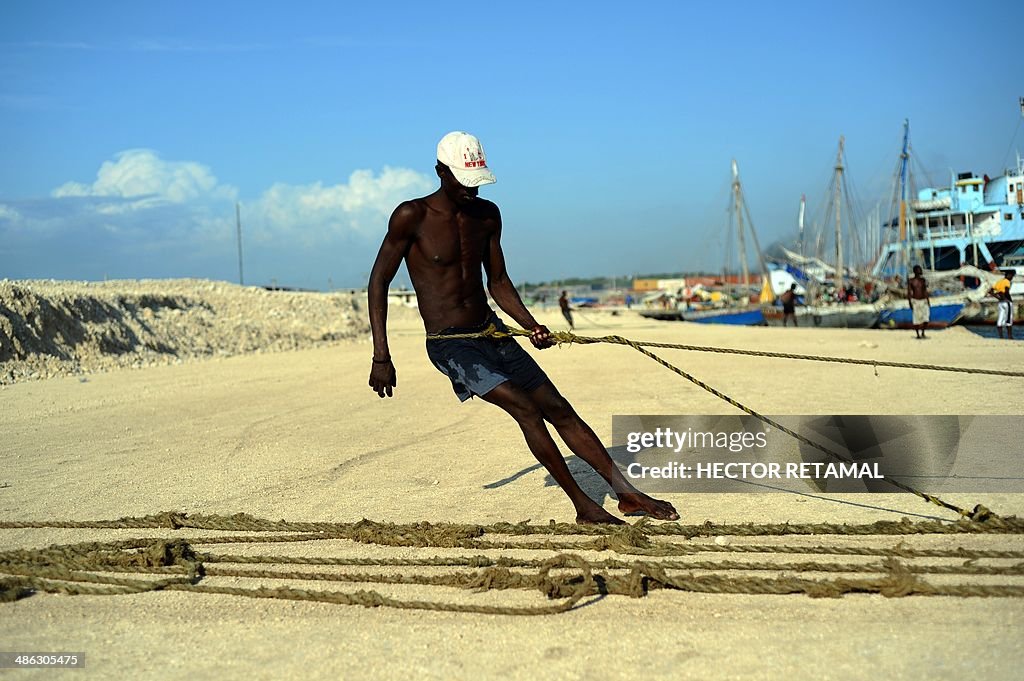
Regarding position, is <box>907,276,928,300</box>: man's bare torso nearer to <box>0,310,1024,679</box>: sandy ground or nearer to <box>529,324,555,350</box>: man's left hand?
<box>0,310,1024,679</box>: sandy ground

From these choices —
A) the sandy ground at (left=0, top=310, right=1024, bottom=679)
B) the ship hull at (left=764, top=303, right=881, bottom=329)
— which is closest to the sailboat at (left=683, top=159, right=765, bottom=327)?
the ship hull at (left=764, top=303, right=881, bottom=329)

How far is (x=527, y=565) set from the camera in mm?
4367

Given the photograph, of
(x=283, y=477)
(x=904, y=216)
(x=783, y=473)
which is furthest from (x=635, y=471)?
(x=904, y=216)

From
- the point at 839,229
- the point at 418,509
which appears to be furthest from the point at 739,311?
the point at 418,509

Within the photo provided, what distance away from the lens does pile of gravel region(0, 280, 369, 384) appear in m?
17.3

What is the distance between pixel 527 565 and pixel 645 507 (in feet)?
3.84

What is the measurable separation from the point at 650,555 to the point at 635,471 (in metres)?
2.39

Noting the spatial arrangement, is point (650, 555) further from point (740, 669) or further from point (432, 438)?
point (432, 438)

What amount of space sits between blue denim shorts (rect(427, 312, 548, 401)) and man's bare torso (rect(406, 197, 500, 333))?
0.09 meters

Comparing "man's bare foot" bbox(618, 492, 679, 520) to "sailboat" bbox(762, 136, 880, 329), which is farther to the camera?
"sailboat" bbox(762, 136, 880, 329)

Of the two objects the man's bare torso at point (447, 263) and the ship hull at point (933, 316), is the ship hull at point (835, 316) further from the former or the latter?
the man's bare torso at point (447, 263)

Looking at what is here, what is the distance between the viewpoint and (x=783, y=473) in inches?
258

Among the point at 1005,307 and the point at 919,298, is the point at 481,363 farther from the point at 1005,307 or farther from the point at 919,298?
the point at 1005,307

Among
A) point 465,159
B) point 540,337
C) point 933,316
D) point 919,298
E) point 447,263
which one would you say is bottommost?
point 933,316
